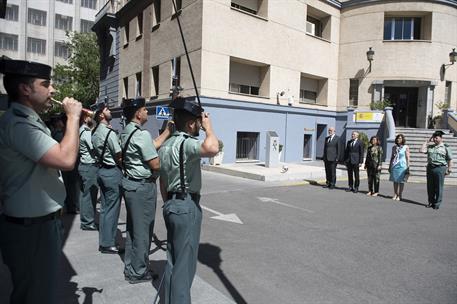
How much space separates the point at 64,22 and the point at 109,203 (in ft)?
189

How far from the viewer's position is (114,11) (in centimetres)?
2731

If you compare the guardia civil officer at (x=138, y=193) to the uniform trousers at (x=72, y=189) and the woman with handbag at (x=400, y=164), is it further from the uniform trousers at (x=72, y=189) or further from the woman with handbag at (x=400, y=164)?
the woman with handbag at (x=400, y=164)

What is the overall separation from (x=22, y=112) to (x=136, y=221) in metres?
2.09

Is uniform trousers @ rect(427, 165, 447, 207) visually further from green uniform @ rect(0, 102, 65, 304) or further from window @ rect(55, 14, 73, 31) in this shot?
window @ rect(55, 14, 73, 31)

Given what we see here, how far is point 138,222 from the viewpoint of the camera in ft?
14.0

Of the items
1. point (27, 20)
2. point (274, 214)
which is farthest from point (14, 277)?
point (27, 20)

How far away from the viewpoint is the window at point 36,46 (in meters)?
52.2

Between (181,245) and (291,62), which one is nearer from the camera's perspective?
(181,245)

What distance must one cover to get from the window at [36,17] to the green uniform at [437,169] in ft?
185

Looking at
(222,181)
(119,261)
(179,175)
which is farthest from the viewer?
(222,181)

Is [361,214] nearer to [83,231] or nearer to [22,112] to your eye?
[83,231]

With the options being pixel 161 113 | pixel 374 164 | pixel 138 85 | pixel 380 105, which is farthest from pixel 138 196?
pixel 138 85

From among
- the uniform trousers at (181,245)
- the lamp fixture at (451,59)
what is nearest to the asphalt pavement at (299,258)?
the uniform trousers at (181,245)

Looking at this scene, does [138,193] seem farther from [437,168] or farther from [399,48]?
[399,48]
